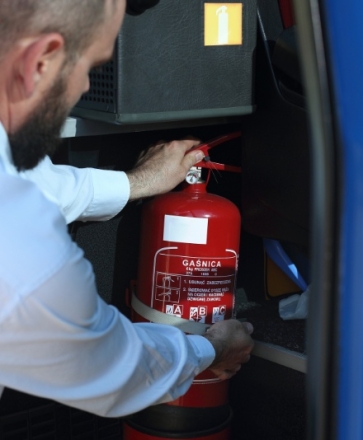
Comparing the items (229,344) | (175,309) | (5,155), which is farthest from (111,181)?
(5,155)

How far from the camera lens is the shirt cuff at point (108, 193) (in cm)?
177

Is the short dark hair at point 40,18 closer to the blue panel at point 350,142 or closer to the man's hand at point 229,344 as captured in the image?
the blue panel at point 350,142

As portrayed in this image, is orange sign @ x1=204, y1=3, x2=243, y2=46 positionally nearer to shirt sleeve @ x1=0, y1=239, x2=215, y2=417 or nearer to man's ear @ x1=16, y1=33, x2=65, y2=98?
man's ear @ x1=16, y1=33, x2=65, y2=98

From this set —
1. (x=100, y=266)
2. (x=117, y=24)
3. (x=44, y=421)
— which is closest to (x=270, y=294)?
(x=100, y=266)

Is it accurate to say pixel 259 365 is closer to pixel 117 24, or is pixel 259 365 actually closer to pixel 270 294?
pixel 270 294

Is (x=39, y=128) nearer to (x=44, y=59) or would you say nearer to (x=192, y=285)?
(x=44, y=59)

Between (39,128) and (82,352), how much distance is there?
14.0 inches

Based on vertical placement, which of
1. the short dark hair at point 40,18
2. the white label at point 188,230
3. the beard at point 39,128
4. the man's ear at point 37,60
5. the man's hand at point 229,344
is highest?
the short dark hair at point 40,18

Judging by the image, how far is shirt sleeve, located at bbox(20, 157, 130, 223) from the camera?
5.61 feet

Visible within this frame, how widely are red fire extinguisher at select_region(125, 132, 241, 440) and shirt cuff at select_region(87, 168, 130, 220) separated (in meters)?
0.09

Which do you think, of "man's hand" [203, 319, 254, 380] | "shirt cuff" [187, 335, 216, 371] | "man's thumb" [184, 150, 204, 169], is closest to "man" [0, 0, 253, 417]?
"shirt cuff" [187, 335, 216, 371]

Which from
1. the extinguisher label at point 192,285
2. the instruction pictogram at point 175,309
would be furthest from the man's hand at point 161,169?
the instruction pictogram at point 175,309

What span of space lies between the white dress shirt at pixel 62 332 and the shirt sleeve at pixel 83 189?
0.40 metres

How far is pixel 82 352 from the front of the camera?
3.98ft
